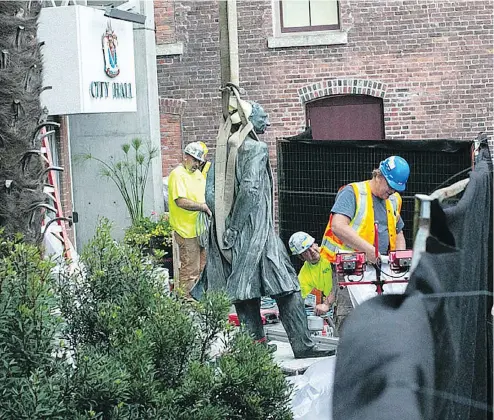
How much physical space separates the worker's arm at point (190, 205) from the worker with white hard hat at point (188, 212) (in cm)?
1

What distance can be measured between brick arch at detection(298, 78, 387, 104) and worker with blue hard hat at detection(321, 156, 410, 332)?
9.47 m

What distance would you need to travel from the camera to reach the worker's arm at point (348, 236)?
779cm

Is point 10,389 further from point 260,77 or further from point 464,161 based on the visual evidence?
point 260,77

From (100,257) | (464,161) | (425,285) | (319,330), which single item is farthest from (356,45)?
(425,285)

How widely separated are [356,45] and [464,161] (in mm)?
7126

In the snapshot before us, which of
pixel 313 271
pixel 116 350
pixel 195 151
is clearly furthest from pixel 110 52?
pixel 116 350

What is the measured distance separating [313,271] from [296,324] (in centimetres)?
69

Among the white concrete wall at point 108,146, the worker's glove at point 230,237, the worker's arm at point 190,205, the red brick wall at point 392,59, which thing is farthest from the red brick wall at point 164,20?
the worker's glove at point 230,237

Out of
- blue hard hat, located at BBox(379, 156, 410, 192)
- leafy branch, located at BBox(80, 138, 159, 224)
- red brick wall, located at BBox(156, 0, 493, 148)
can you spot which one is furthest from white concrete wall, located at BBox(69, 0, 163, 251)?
blue hard hat, located at BBox(379, 156, 410, 192)

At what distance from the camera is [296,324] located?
809 centimetres

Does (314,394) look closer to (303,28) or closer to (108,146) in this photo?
(108,146)

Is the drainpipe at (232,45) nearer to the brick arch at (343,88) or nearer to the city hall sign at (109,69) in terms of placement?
the city hall sign at (109,69)

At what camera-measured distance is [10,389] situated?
13.5ft

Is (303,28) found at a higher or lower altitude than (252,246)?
higher
